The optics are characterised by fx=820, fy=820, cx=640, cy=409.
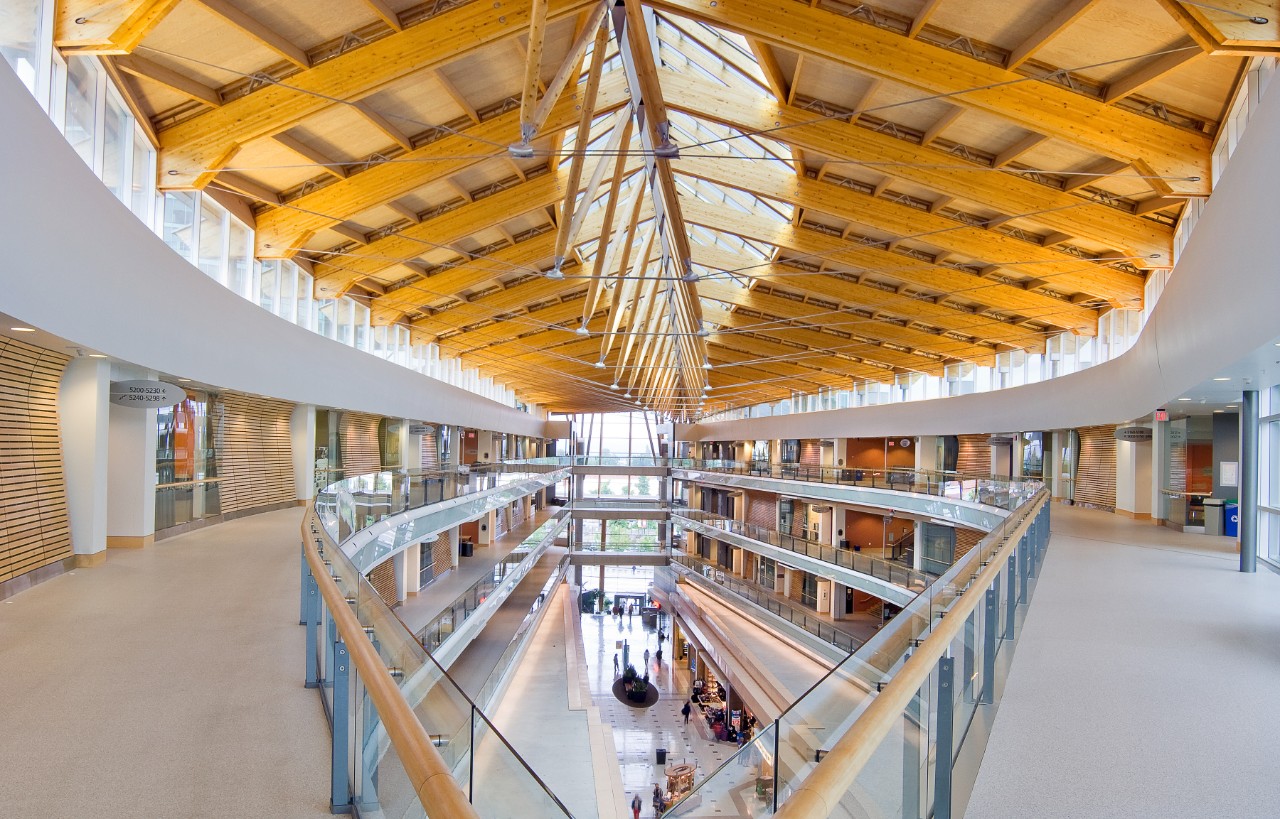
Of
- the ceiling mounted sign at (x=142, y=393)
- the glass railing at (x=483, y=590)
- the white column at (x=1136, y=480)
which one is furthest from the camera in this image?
the white column at (x=1136, y=480)

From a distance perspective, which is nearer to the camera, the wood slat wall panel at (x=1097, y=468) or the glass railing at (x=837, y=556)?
the glass railing at (x=837, y=556)

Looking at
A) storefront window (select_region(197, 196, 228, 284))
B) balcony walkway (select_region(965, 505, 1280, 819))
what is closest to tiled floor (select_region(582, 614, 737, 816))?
balcony walkway (select_region(965, 505, 1280, 819))

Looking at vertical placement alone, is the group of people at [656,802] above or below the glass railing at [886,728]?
below

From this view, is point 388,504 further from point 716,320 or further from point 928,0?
point 716,320

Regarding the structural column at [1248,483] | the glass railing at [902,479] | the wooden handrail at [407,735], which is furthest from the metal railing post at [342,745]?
the structural column at [1248,483]

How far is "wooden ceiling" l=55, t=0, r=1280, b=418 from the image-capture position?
371 inches

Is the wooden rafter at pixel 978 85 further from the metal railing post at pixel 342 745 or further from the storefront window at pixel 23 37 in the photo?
the metal railing post at pixel 342 745

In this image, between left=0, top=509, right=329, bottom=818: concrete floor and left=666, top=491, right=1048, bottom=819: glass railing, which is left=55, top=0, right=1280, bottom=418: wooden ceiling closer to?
left=0, top=509, right=329, bottom=818: concrete floor

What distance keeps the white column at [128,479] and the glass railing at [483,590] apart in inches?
165

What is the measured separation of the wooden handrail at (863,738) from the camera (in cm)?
147

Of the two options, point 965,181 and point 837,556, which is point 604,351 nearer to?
point 837,556

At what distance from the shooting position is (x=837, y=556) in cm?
2361

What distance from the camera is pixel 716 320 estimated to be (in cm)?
2969

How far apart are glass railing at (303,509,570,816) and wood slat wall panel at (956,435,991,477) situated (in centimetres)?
2679
